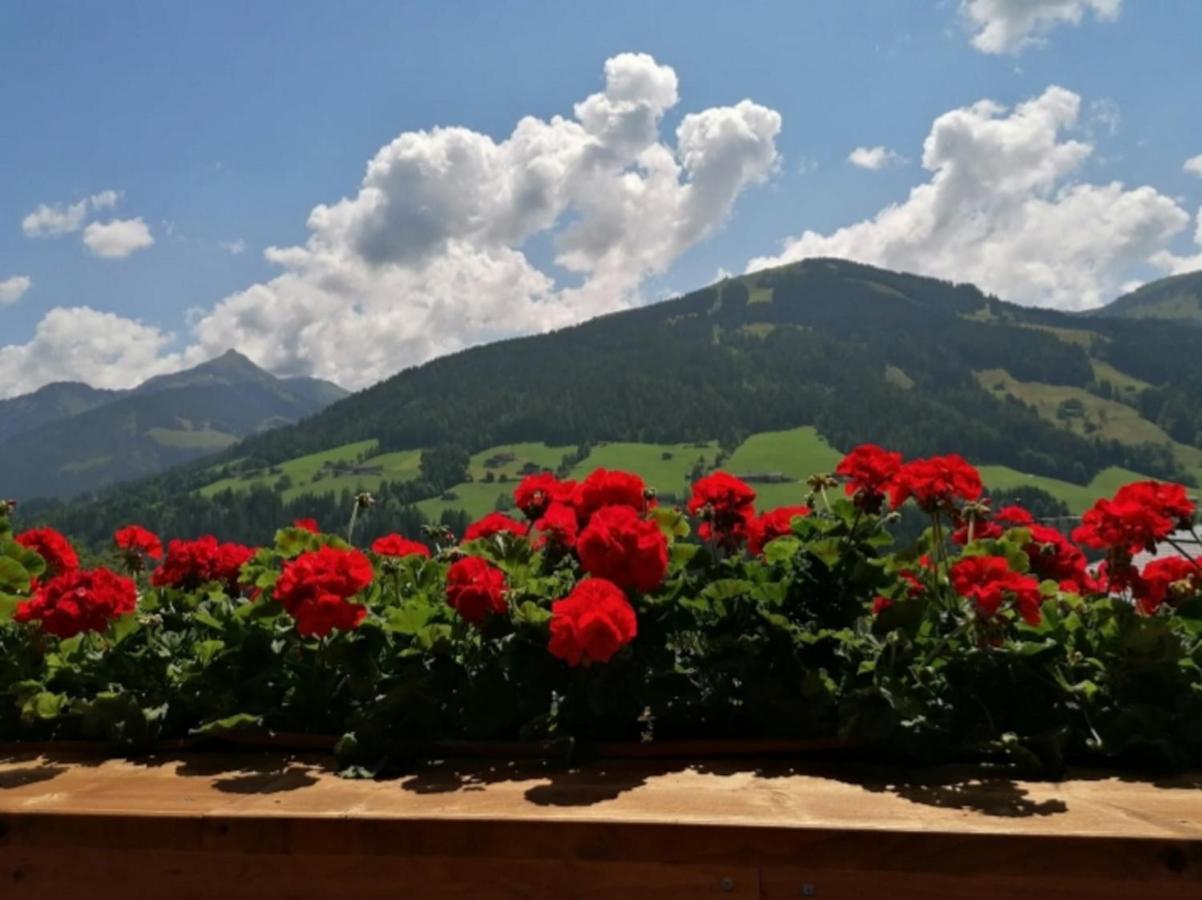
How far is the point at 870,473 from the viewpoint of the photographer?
8.45 feet

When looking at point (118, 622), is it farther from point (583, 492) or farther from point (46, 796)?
point (583, 492)

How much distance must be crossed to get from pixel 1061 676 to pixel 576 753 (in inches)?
48.6

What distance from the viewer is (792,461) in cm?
12738

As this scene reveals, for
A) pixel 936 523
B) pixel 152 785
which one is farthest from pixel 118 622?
pixel 936 523

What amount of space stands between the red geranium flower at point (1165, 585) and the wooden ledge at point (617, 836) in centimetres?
57

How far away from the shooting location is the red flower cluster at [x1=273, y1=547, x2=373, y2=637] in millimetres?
2383

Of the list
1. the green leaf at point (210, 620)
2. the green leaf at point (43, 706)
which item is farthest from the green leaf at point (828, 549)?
the green leaf at point (43, 706)

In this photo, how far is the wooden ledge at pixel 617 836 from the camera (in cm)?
166

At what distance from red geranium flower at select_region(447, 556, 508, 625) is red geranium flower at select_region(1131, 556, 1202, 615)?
174 centimetres

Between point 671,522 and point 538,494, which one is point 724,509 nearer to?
point 671,522

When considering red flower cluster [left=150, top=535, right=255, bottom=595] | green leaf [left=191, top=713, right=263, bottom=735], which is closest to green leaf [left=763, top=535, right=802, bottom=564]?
green leaf [left=191, top=713, right=263, bottom=735]

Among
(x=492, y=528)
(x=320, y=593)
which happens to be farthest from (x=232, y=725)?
(x=492, y=528)

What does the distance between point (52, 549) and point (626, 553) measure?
2705 mm

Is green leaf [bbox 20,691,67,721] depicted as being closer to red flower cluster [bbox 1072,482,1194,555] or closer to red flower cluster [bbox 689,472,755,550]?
red flower cluster [bbox 689,472,755,550]
